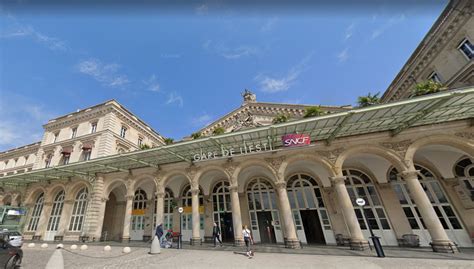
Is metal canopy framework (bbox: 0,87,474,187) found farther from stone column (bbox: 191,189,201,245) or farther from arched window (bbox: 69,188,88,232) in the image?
arched window (bbox: 69,188,88,232)

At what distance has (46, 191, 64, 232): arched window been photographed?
18.6 metres

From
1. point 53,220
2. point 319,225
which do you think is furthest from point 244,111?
point 53,220

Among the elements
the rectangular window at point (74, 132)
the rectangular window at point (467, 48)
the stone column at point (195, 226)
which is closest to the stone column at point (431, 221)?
the rectangular window at point (467, 48)

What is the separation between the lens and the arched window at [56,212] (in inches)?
734

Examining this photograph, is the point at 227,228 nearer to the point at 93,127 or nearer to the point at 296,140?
the point at 296,140

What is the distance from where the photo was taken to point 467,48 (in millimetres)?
13430

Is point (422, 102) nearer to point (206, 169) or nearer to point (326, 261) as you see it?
point (326, 261)

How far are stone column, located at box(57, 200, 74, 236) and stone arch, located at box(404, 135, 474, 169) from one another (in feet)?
92.6

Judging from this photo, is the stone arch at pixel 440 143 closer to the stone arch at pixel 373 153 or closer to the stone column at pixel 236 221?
the stone arch at pixel 373 153

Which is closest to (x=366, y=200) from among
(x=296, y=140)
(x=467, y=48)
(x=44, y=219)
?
(x=296, y=140)

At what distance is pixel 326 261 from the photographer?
8211mm

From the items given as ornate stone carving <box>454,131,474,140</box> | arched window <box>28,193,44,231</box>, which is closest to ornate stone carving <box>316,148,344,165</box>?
ornate stone carving <box>454,131,474,140</box>

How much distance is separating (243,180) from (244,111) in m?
8.22

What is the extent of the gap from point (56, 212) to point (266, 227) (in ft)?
72.7
